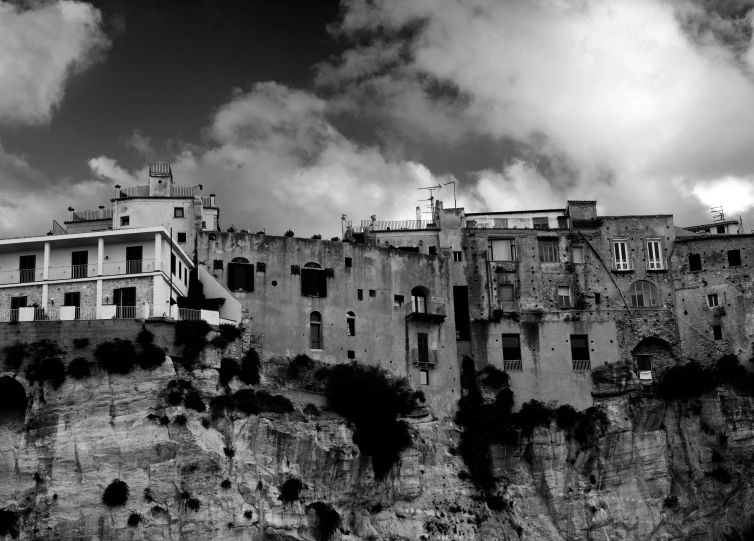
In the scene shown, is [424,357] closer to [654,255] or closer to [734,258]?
[654,255]

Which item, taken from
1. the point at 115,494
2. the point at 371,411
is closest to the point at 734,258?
the point at 371,411

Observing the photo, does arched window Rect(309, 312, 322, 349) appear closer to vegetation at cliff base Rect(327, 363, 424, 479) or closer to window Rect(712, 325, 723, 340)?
vegetation at cliff base Rect(327, 363, 424, 479)

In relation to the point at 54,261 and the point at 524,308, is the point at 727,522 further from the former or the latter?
the point at 54,261

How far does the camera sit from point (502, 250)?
7412cm

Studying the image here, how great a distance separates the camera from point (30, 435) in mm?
56719

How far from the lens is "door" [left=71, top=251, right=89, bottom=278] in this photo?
204 feet

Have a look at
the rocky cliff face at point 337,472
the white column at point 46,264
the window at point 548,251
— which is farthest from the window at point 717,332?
the white column at point 46,264

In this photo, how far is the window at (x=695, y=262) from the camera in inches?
2907

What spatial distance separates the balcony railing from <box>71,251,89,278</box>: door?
18.8 m

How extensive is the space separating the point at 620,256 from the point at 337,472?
23281 mm

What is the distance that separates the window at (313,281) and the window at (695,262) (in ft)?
72.7

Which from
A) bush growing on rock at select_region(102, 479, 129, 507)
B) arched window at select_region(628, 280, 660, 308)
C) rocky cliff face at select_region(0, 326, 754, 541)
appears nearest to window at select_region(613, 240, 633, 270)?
arched window at select_region(628, 280, 660, 308)

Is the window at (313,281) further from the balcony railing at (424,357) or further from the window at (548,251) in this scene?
the window at (548,251)

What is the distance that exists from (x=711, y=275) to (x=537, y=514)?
58.7 ft
